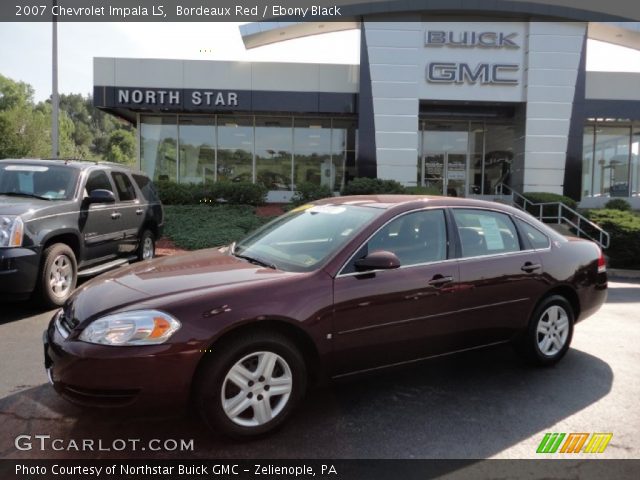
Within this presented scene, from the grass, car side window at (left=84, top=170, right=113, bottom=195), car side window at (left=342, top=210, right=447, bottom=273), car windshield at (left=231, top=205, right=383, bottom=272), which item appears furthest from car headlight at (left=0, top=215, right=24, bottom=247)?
the grass

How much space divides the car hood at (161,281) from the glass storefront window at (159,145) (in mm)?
17036

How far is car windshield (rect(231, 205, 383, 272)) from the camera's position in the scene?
3660mm

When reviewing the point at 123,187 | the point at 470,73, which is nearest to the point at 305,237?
the point at 123,187

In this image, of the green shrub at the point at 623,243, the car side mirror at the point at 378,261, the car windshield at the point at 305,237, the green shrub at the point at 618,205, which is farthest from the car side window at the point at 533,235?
the green shrub at the point at 618,205

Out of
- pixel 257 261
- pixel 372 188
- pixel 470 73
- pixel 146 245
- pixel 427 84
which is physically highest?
pixel 470 73

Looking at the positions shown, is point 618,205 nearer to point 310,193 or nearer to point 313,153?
point 310,193

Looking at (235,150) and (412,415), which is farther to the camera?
(235,150)

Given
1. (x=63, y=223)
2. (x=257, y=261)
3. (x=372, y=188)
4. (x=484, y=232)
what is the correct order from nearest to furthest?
(x=257, y=261) < (x=484, y=232) < (x=63, y=223) < (x=372, y=188)

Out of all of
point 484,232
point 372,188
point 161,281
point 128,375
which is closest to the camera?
point 128,375

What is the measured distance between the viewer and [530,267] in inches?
173

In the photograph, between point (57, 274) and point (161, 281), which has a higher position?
point (161, 281)

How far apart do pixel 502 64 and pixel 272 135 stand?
346 inches

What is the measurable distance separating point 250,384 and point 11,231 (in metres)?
3.82

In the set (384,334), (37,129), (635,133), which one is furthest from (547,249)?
(37,129)
